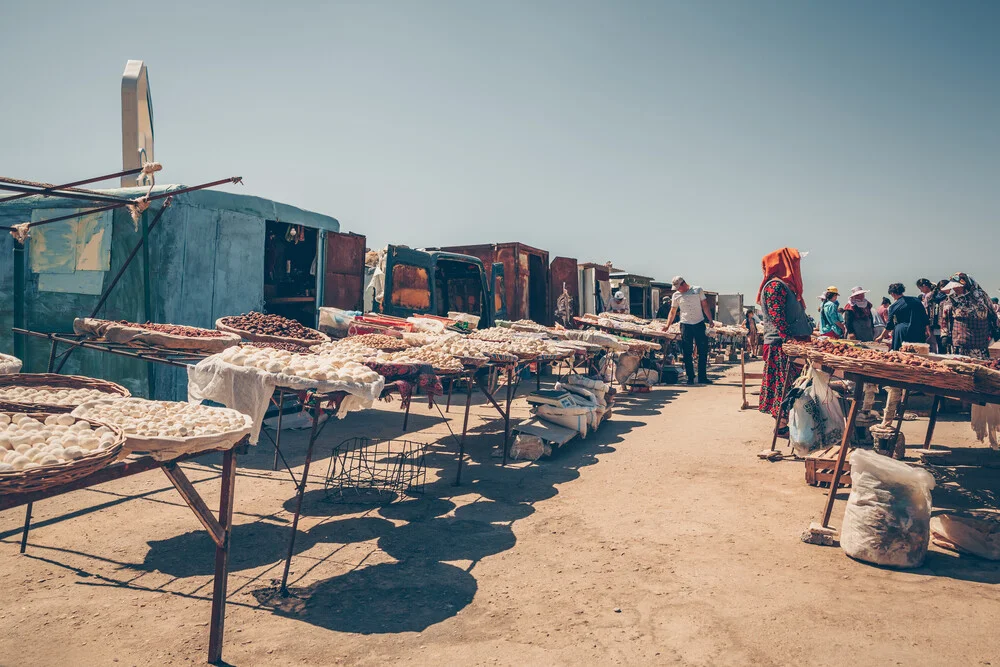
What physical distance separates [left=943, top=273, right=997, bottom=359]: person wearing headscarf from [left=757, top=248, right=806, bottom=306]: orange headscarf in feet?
13.9

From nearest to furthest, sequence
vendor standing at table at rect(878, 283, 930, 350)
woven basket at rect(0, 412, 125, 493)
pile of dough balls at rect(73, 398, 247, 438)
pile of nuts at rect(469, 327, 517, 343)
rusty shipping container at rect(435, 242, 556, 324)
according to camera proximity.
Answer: woven basket at rect(0, 412, 125, 493) < pile of dough balls at rect(73, 398, 247, 438) < pile of nuts at rect(469, 327, 517, 343) < vendor standing at table at rect(878, 283, 930, 350) < rusty shipping container at rect(435, 242, 556, 324)

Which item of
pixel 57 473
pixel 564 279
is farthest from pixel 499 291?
pixel 57 473

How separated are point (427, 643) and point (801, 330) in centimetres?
595

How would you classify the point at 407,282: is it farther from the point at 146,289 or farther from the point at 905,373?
the point at 905,373

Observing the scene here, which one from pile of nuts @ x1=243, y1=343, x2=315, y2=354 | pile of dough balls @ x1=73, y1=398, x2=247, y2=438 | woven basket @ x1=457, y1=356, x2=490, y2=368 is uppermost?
pile of nuts @ x1=243, y1=343, x2=315, y2=354

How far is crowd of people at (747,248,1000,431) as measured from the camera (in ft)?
23.4

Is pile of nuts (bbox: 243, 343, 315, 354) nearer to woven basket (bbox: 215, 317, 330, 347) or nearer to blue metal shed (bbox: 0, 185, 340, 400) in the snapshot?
woven basket (bbox: 215, 317, 330, 347)

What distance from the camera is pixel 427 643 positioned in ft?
9.31

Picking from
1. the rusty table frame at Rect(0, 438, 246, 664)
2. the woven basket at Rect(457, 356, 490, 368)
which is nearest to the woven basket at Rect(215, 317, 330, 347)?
the woven basket at Rect(457, 356, 490, 368)

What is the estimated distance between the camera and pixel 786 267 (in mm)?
7156

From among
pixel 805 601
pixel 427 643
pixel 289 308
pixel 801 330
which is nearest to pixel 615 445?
pixel 801 330

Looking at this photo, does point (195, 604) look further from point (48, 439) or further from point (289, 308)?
point (289, 308)

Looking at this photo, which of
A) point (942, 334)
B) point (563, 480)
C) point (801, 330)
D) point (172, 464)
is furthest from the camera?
point (942, 334)

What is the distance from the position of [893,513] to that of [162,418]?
4.06m
